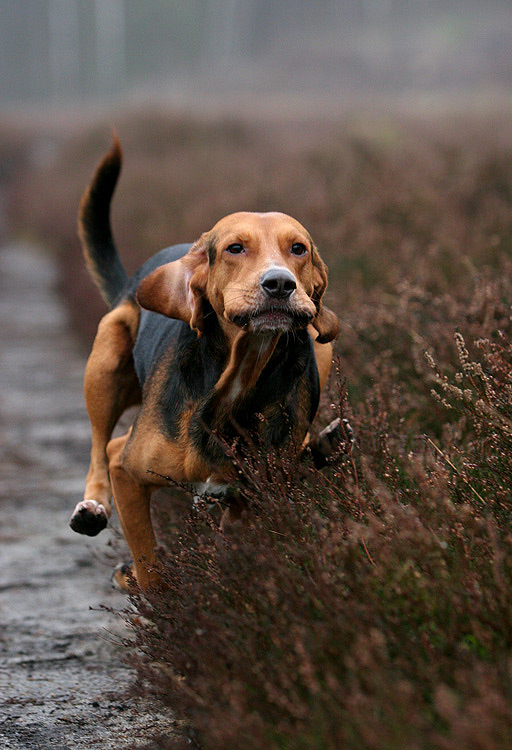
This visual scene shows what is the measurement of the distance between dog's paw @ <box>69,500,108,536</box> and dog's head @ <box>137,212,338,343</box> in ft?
3.15

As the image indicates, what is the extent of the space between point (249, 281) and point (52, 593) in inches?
86.3

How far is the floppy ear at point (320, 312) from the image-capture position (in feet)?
11.1

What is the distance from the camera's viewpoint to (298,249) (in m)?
3.19

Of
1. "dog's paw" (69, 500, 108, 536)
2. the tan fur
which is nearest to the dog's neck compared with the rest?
the tan fur

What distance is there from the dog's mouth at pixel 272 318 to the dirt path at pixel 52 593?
1.18m

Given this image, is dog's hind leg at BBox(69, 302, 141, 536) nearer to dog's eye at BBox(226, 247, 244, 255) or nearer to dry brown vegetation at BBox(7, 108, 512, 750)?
dry brown vegetation at BBox(7, 108, 512, 750)

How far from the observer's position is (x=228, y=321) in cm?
321

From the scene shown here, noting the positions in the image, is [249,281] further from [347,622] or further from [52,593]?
[52,593]

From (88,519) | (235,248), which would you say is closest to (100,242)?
(88,519)

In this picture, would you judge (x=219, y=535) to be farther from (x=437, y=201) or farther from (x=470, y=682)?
(x=437, y=201)

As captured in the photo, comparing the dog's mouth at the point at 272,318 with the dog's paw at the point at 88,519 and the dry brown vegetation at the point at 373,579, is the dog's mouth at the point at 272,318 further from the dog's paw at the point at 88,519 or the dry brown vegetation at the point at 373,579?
the dog's paw at the point at 88,519

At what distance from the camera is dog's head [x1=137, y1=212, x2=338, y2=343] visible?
2945 mm

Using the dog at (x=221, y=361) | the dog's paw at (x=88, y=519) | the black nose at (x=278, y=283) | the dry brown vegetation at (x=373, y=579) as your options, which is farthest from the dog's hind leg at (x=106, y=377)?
the black nose at (x=278, y=283)

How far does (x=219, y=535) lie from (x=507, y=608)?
2.79 feet
